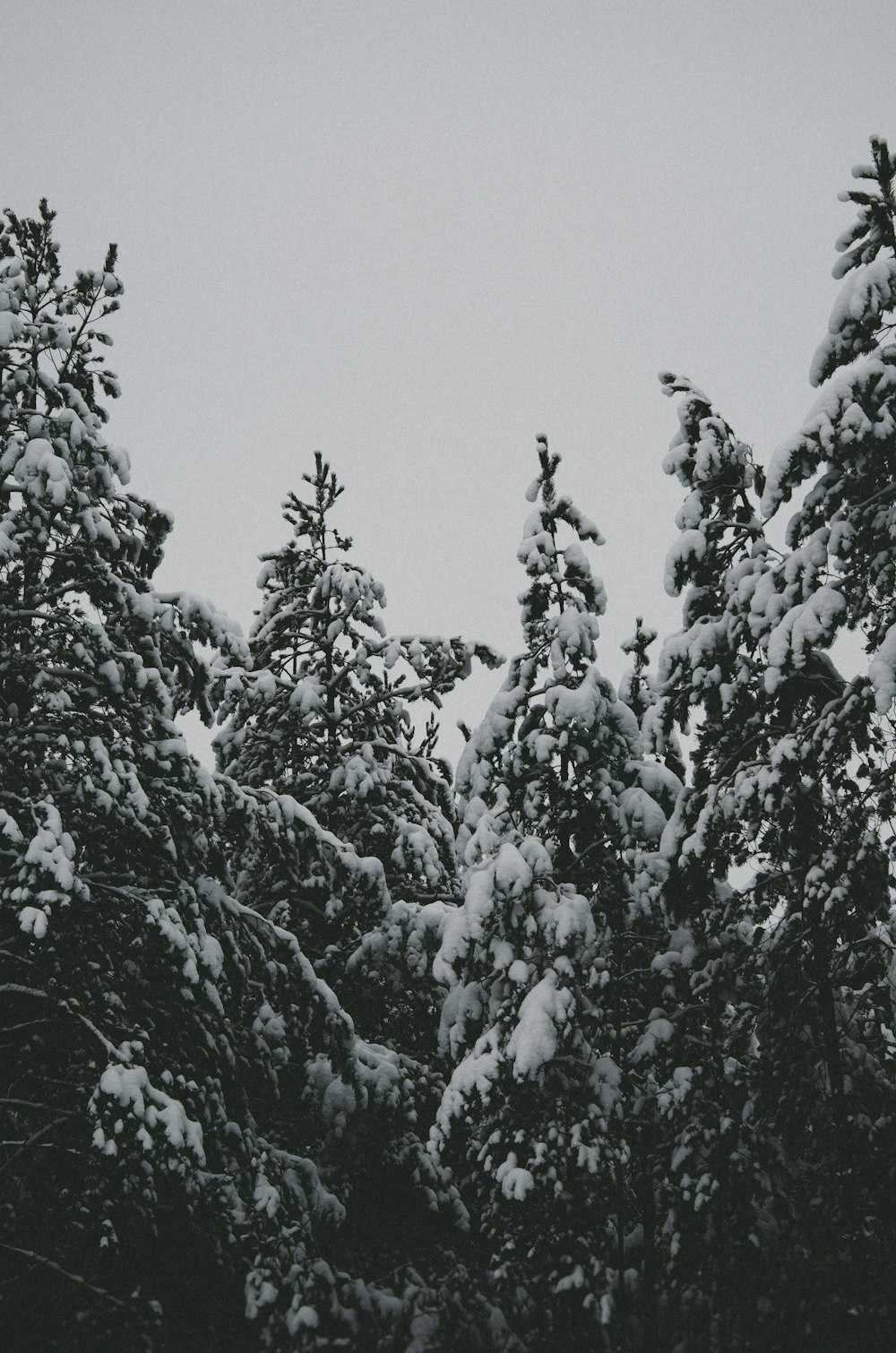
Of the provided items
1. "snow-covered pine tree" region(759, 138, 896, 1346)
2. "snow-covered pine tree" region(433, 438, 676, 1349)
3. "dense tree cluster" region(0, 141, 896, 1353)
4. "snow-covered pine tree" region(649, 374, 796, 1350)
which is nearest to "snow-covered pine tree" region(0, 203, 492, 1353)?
"dense tree cluster" region(0, 141, 896, 1353)

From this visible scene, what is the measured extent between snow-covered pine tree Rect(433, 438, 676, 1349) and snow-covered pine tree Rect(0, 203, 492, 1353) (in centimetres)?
118

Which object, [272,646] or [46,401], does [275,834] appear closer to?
[46,401]

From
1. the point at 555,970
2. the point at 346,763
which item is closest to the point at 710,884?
the point at 555,970

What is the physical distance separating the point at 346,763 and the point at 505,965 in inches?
190

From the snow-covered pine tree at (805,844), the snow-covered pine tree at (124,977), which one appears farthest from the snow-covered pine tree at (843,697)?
the snow-covered pine tree at (124,977)

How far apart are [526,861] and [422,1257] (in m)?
4.55

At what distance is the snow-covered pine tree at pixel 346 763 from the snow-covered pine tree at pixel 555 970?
196 centimetres

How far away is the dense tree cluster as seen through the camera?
23.1ft

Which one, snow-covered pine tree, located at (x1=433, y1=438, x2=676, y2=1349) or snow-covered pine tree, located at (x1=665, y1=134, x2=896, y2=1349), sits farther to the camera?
snow-covered pine tree, located at (x1=433, y1=438, x2=676, y2=1349)

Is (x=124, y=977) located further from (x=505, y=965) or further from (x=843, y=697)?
(x=843, y=697)

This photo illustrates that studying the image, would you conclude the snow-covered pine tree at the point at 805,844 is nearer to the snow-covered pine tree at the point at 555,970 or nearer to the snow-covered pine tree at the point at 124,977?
the snow-covered pine tree at the point at 555,970

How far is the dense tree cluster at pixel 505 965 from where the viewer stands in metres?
7.04

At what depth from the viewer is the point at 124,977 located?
27.2ft

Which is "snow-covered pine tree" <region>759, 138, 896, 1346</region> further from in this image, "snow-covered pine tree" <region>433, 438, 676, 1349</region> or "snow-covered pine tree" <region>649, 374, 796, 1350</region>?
"snow-covered pine tree" <region>433, 438, 676, 1349</region>
